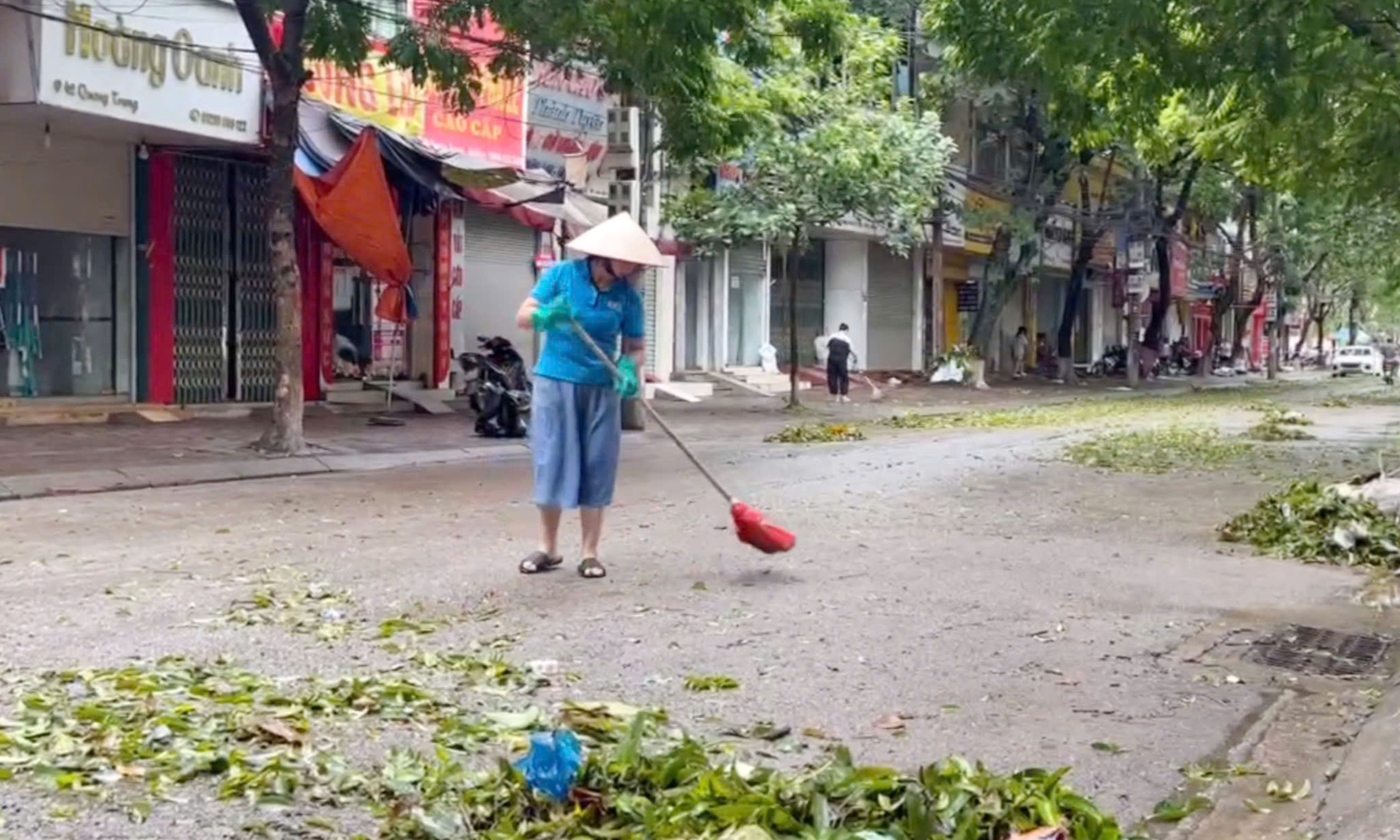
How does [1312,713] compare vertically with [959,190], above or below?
below

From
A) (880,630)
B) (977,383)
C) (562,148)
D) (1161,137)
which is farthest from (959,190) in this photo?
(880,630)

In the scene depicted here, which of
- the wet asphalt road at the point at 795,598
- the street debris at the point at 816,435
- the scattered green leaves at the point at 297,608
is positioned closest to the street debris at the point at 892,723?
the wet asphalt road at the point at 795,598

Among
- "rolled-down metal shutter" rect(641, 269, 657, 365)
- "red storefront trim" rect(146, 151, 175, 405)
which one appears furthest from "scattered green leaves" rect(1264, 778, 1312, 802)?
"rolled-down metal shutter" rect(641, 269, 657, 365)

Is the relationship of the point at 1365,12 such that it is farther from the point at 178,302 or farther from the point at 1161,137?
the point at 178,302

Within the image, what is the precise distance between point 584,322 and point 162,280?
12.0 meters

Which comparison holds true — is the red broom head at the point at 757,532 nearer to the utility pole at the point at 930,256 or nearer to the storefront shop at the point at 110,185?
the storefront shop at the point at 110,185

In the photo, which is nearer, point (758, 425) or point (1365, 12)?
point (1365, 12)

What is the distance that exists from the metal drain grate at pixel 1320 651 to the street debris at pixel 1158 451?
7420 millimetres

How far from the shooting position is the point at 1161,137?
18031 mm

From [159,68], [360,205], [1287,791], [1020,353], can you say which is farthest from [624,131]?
[1020,353]

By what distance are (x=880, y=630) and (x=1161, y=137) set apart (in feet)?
43.2

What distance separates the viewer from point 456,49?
49.9ft

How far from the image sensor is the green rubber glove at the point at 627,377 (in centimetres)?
749

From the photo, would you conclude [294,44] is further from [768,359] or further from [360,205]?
[768,359]
